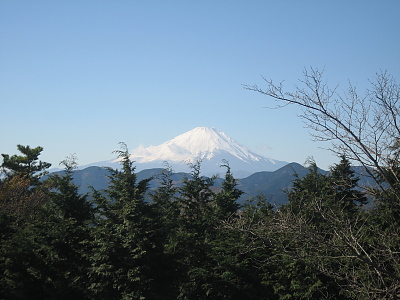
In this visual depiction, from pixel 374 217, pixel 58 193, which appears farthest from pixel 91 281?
pixel 374 217

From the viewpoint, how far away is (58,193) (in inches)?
539

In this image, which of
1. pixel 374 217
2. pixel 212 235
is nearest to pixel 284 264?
pixel 212 235

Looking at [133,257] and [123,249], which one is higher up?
[123,249]

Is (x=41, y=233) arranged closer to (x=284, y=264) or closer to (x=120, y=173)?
(x=120, y=173)

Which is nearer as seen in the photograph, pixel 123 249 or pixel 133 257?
pixel 133 257

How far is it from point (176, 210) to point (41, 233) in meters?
6.47

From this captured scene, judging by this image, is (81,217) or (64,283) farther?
(81,217)

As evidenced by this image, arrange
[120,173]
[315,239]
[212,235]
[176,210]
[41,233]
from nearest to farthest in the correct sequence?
[315,239] < [41,233] < [120,173] < [212,235] < [176,210]

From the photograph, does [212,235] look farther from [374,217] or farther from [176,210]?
[374,217]

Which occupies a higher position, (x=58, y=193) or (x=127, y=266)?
(x=58, y=193)

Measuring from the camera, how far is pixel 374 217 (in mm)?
14570

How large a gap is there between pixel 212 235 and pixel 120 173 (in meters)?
4.82

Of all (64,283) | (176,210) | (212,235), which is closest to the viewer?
(64,283)

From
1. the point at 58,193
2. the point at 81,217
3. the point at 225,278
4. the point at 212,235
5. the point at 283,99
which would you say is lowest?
the point at 225,278
